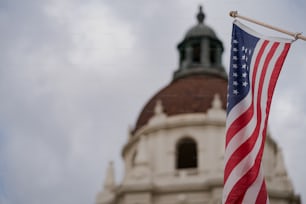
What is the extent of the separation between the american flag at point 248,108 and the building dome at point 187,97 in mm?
22075

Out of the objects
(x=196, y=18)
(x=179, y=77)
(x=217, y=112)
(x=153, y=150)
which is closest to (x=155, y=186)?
(x=153, y=150)

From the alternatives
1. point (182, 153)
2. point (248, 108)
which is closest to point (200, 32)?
point (182, 153)

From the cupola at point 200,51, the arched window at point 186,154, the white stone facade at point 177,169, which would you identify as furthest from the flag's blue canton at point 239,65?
the cupola at point 200,51

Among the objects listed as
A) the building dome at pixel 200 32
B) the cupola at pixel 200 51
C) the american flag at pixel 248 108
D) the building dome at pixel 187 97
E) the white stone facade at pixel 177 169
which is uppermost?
the building dome at pixel 200 32

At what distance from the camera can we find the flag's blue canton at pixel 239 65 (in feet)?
43.8

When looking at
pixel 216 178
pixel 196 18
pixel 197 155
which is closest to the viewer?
pixel 216 178

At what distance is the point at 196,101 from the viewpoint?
119 ft

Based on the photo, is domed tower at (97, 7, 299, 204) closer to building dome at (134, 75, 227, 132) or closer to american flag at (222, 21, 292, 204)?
building dome at (134, 75, 227, 132)

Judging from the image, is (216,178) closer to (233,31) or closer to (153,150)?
(153,150)

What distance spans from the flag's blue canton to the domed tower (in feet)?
62.0

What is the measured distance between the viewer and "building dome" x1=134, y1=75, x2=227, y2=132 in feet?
118

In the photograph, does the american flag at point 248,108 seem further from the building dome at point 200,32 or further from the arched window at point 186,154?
the building dome at point 200,32

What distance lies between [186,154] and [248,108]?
23.0 metres

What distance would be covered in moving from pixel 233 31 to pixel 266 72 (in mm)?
1080
